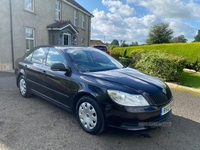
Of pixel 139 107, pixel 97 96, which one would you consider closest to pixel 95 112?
pixel 97 96

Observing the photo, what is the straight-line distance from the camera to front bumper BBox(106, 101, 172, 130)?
2506 mm

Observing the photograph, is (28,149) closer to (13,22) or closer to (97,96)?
(97,96)

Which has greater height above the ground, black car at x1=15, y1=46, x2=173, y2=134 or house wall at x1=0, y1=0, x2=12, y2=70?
house wall at x1=0, y1=0, x2=12, y2=70

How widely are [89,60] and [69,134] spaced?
5.35 feet

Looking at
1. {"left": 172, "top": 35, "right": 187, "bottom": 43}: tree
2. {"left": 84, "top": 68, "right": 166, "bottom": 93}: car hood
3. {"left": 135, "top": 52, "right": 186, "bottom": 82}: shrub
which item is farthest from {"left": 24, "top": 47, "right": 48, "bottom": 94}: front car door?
{"left": 172, "top": 35, "right": 187, "bottom": 43}: tree

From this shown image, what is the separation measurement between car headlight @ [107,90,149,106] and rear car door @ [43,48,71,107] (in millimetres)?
1081

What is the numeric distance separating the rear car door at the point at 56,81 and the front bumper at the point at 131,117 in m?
1.09

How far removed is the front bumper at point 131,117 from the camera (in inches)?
98.7

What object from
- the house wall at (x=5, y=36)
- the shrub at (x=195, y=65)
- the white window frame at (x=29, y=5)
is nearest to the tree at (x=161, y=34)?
the shrub at (x=195, y=65)

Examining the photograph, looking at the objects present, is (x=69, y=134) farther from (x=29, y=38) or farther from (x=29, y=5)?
(x=29, y=5)

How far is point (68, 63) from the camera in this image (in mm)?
3344

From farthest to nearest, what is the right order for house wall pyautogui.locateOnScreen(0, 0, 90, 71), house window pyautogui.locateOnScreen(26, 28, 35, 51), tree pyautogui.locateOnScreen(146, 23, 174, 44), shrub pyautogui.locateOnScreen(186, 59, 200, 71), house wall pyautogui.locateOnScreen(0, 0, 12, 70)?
tree pyautogui.locateOnScreen(146, 23, 174, 44), shrub pyautogui.locateOnScreen(186, 59, 200, 71), house window pyautogui.locateOnScreen(26, 28, 35, 51), house wall pyautogui.locateOnScreen(0, 0, 90, 71), house wall pyautogui.locateOnScreen(0, 0, 12, 70)

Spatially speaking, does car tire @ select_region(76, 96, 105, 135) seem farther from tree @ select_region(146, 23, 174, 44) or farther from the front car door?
tree @ select_region(146, 23, 174, 44)

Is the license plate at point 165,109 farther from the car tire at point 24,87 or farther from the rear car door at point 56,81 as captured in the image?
the car tire at point 24,87
